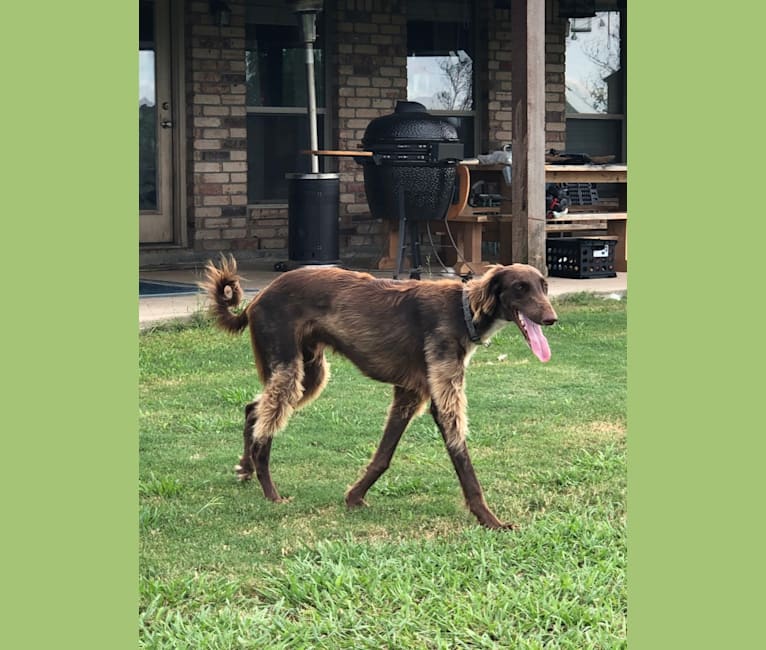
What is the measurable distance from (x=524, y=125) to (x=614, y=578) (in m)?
5.89

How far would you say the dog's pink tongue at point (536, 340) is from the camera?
13.5ft

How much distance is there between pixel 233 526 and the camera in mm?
4348

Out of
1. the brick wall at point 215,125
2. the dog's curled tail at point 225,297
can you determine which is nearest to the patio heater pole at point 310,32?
the brick wall at point 215,125

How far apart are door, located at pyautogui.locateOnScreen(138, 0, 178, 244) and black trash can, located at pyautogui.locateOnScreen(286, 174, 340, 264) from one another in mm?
1576

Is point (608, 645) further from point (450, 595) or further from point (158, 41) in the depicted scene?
point (158, 41)

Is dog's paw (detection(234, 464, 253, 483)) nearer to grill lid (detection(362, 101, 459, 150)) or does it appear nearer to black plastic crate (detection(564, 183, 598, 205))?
grill lid (detection(362, 101, 459, 150))

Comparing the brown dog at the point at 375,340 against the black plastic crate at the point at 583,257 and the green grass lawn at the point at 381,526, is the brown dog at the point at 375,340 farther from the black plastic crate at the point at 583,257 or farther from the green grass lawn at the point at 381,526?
the black plastic crate at the point at 583,257

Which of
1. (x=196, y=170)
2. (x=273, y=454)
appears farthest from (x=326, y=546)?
(x=196, y=170)

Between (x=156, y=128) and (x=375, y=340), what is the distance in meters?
6.71

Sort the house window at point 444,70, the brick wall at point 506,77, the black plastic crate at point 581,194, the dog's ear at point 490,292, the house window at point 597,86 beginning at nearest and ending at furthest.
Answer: the dog's ear at point 490,292 → the black plastic crate at point 581,194 → the house window at point 444,70 → the brick wall at point 506,77 → the house window at point 597,86

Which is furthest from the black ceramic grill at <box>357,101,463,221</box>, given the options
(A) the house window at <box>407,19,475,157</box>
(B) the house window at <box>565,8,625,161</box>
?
(B) the house window at <box>565,8,625,161</box>

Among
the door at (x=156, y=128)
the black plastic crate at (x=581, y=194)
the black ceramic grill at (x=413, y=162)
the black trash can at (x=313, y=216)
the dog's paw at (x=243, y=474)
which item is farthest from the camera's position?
the black plastic crate at (x=581, y=194)

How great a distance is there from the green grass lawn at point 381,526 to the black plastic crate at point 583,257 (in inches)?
137

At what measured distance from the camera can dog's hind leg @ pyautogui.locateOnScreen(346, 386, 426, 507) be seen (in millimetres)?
4559
